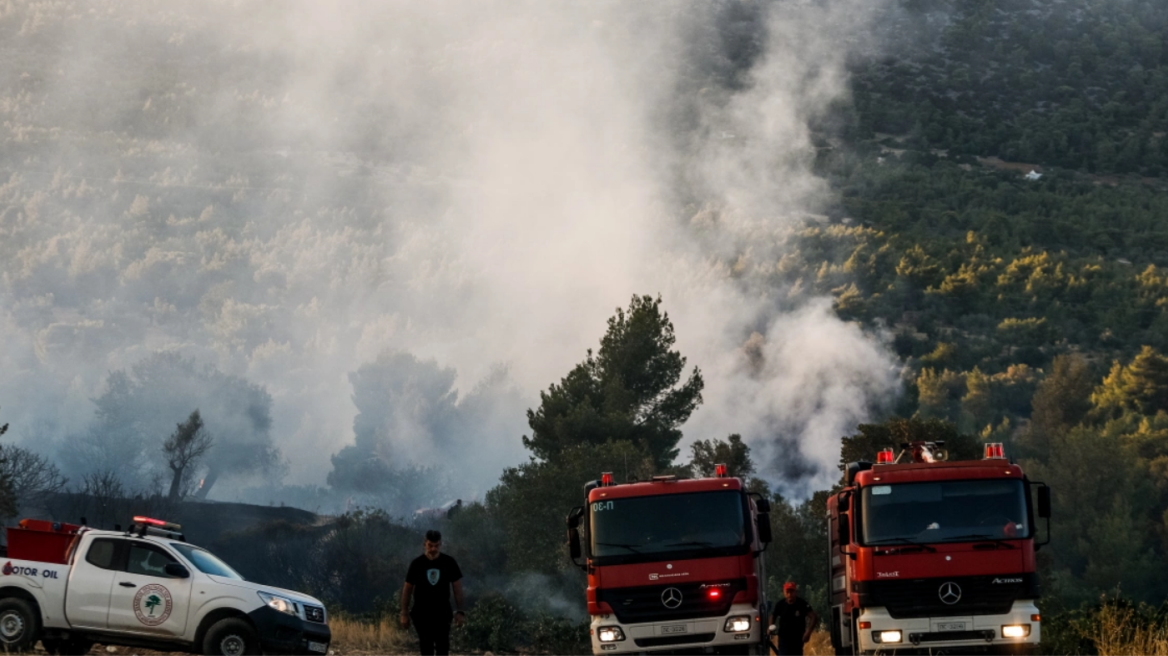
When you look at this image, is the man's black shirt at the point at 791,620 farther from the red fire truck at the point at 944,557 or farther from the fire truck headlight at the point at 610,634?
the fire truck headlight at the point at 610,634

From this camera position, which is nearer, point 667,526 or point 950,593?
point 950,593

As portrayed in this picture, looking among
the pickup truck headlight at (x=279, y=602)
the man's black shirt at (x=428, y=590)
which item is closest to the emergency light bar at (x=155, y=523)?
the pickup truck headlight at (x=279, y=602)

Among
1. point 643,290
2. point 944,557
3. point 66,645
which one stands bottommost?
point 66,645

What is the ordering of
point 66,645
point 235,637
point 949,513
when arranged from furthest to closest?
1. point 66,645
2. point 949,513
3. point 235,637

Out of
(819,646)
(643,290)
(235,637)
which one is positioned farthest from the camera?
(643,290)

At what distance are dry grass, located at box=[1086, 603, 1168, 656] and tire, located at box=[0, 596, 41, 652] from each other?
13454 millimetres

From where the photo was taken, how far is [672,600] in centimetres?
1734

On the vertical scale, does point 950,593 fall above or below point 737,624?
above

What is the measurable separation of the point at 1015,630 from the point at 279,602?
29.9 feet

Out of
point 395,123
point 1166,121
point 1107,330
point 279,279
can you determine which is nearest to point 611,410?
point 1107,330

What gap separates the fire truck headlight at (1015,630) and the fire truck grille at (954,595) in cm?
20

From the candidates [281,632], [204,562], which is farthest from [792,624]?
[204,562]

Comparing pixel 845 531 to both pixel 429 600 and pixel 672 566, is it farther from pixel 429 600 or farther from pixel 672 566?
pixel 429 600

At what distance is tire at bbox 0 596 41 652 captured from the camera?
16.6 metres
